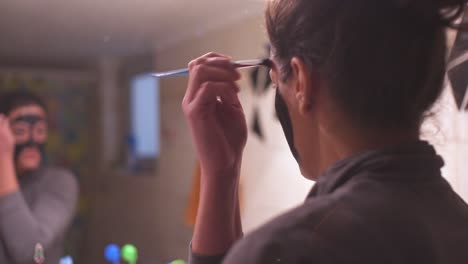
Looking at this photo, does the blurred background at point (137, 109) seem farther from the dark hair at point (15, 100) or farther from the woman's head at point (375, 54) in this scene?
the woman's head at point (375, 54)

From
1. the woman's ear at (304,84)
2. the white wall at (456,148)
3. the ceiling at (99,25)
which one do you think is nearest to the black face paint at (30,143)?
the ceiling at (99,25)

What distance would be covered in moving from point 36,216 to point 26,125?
0.14m

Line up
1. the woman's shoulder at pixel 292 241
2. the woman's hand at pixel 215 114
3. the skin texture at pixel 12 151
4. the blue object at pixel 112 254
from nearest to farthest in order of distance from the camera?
the woman's shoulder at pixel 292 241 < the woman's hand at pixel 215 114 < the skin texture at pixel 12 151 < the blue object at pixel 112 254

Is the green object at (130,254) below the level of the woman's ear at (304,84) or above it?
below

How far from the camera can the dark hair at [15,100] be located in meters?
0.65

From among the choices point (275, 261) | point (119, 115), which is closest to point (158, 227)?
point (119, 115)

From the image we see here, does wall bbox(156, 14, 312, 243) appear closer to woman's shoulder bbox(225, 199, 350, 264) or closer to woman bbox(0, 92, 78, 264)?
woman bbox(0, 92, 78, 264)

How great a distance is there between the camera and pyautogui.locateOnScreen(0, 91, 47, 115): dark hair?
65cm

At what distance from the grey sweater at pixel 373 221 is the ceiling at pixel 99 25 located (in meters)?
0.45

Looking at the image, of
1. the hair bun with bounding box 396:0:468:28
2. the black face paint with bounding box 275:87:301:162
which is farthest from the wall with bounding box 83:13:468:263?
the hair bun with bounding box 396:0:468:28

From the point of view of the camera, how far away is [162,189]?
0.89m

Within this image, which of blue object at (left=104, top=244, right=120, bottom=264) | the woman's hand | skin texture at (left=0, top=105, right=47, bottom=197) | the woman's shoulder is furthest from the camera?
blue object at (left=104, top=244, right=120, bottom=264)

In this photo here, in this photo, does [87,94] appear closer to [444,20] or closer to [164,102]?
[164,102]

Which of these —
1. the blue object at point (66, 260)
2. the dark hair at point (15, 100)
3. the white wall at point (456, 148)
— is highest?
the dark hair at point (15, 100)
